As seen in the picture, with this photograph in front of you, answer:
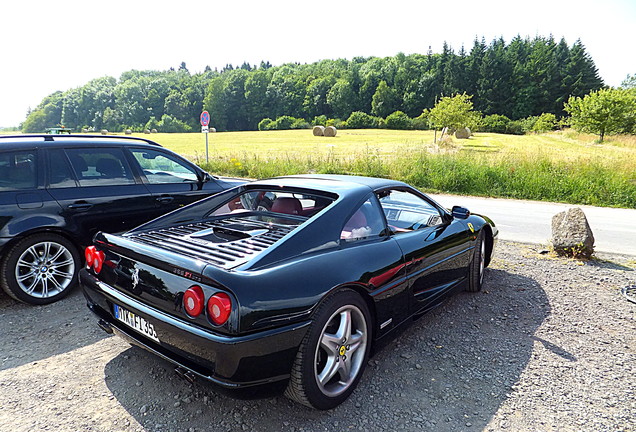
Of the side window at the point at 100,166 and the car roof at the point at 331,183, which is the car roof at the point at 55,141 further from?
the car roof at the point at 331,183

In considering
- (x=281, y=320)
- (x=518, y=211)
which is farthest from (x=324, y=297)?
(x=518, y=211)

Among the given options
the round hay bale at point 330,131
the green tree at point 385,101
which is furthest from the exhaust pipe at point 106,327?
the green tree at point 385,101

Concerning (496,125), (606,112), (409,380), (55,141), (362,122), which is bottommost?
(409,380)

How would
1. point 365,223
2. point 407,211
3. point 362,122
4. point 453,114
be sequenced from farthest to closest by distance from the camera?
point 362,122, point 453,114, point 407,211, point 365,223

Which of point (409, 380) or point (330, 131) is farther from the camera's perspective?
point (330, 131)

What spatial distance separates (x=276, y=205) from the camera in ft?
12.0

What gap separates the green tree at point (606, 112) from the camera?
40469 millimetres

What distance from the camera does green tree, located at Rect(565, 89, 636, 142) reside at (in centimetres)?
4047

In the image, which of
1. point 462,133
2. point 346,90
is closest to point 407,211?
point 462,133

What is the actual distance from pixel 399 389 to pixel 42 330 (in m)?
3.12

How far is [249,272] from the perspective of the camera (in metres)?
2.38

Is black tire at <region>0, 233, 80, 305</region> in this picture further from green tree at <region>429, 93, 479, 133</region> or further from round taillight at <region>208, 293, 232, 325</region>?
green tree at <region>429, 93, 479, 133</region>

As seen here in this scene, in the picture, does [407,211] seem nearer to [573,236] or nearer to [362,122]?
[573,236]

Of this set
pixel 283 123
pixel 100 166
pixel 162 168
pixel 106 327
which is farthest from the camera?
pixel 283 123
